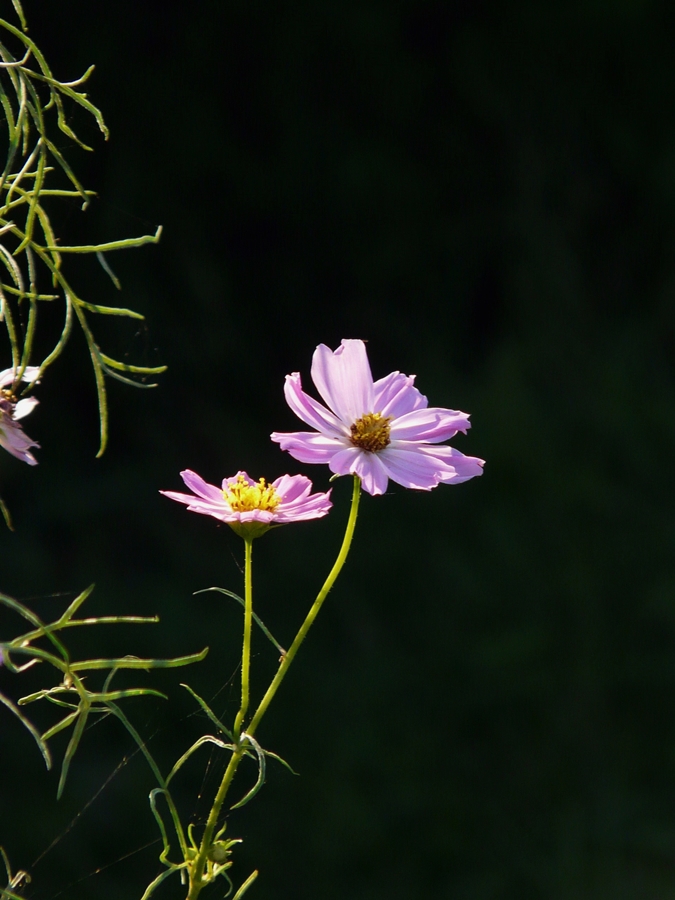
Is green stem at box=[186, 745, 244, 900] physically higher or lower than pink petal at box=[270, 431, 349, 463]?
lower

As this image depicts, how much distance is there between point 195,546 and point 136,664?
1.85 metres

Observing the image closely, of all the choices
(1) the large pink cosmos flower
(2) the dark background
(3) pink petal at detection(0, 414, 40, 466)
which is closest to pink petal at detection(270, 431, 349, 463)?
(1) the large pink cosmos flower

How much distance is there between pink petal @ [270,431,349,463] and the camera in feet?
1.19

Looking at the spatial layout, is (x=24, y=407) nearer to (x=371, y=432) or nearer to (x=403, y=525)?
(x=371, y=432)

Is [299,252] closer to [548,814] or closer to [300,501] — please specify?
[548,814]

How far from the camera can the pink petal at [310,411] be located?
384 mm

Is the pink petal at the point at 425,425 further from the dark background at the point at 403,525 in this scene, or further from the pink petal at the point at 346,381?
the dark background at the point at 403,525

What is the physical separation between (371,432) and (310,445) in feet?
0.10

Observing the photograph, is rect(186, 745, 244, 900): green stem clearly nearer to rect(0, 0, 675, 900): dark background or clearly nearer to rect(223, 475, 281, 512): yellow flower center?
rect(223, 475, 281, 512): yellow flower center

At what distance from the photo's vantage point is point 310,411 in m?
0.40

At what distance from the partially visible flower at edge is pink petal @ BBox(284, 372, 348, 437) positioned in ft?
0.35

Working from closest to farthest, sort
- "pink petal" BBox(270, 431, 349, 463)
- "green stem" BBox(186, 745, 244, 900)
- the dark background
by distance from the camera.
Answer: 1. "green stem" BBox(186, 745, 244, 900)
2. "pink petal" BBox(270, 431, 349, 463)
3. the dark background

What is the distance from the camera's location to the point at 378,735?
1.87m

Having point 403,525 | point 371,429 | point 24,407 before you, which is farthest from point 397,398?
point 403,525
